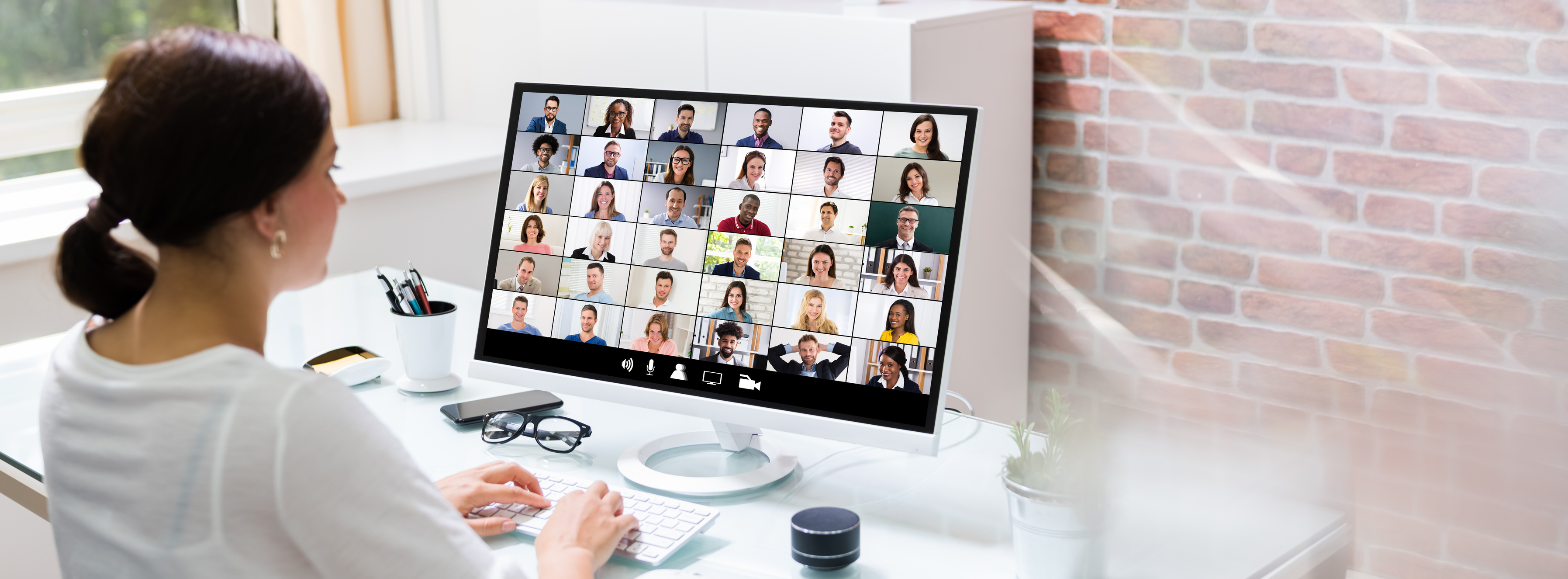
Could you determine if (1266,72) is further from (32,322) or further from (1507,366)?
(32,322)

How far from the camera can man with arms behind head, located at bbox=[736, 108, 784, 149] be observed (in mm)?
1095

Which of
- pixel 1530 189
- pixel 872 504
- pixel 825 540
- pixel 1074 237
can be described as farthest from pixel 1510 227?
pixel 1074 237

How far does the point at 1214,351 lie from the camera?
54cm

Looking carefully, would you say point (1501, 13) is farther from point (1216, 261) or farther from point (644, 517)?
point (644, 517)

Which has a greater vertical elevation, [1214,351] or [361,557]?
[1214,351]

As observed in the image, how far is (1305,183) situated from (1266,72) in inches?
2.6

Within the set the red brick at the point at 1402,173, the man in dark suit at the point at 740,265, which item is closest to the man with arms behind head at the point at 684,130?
the man in dark suit at the point at 740,265

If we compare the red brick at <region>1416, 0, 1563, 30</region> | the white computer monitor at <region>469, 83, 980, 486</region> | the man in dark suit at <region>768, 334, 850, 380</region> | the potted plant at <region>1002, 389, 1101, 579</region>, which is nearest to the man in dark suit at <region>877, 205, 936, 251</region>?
the white computer monitor at <region>469, 83, 980, 486</region>

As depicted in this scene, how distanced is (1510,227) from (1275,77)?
171 millimetres

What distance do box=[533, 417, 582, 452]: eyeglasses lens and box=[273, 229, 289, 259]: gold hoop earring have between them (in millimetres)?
475

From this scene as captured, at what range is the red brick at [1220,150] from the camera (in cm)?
60

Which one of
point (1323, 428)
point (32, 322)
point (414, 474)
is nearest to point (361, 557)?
point (414, 474)

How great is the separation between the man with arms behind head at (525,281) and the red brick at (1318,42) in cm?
81

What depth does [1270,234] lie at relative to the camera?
57 cm
